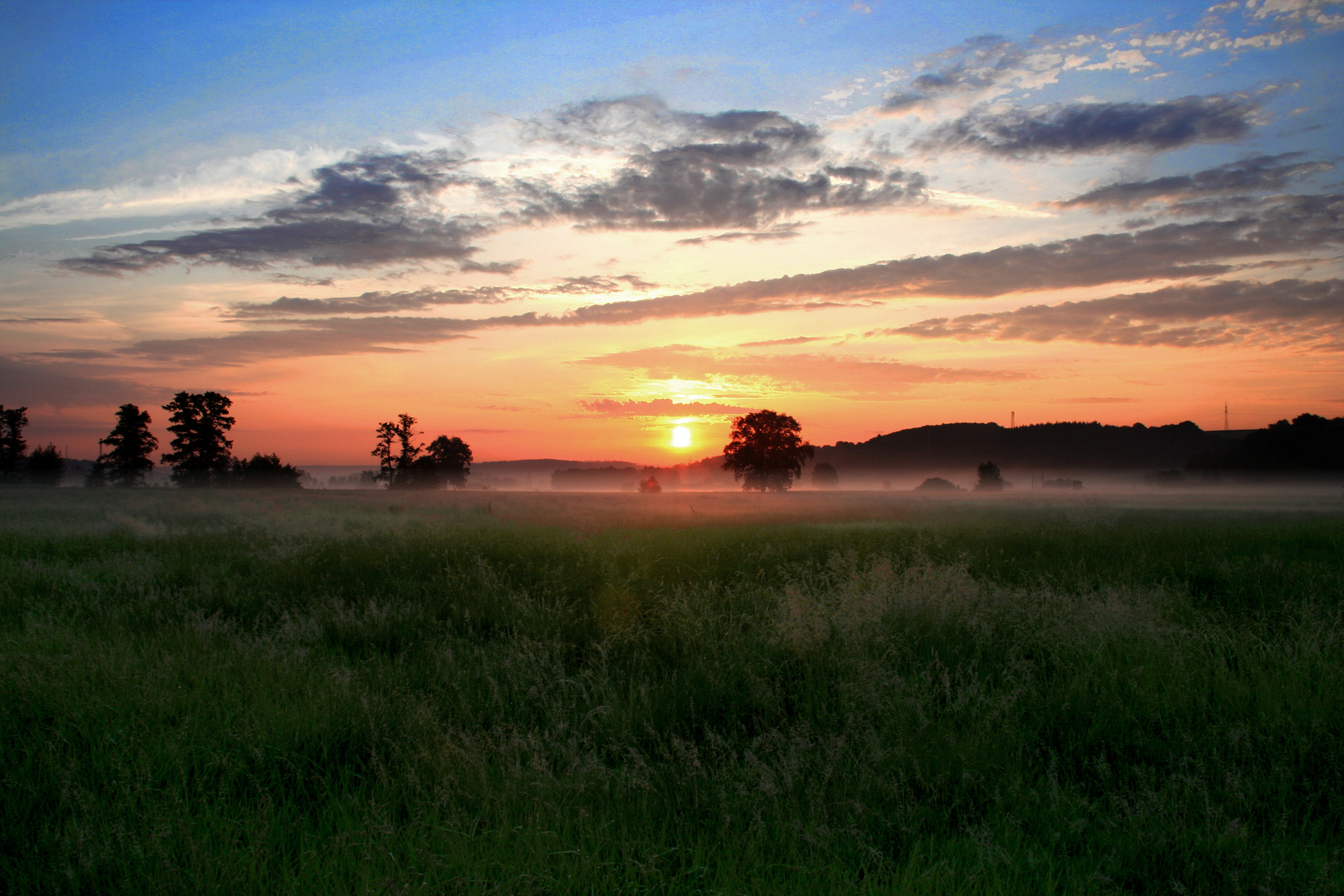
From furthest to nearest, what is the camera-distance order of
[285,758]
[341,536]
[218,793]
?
[341,536] < [285,758] < [218,793]

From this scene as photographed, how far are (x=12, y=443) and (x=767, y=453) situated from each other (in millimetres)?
73658

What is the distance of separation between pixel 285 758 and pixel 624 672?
266 centimetres

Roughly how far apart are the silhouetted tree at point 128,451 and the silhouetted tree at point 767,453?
53529mm

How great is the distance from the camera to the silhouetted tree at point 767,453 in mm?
63812

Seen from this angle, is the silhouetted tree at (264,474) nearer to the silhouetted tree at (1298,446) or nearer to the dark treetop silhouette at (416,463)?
the dark treetop silhouette at (416,463)

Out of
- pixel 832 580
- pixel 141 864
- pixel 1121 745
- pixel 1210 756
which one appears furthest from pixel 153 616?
pixel 1210 756

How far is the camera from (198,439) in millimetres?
56531

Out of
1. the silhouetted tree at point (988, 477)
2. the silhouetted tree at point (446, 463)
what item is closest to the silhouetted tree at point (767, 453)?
the silhouetted tree at point (446, 463)

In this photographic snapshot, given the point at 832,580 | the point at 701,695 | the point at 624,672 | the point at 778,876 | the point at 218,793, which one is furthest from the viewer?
the point at 832,580

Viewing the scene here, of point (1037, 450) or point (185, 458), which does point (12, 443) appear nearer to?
point (185, 458)

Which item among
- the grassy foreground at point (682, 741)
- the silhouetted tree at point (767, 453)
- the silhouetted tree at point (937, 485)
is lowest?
the silhouetted tree at point (937, 485)

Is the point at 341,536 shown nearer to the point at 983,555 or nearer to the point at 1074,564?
the point at 983,555

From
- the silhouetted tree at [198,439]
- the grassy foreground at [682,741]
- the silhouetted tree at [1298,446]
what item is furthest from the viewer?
the silhouetted tree at [1298,446]

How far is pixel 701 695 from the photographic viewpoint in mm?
4980
